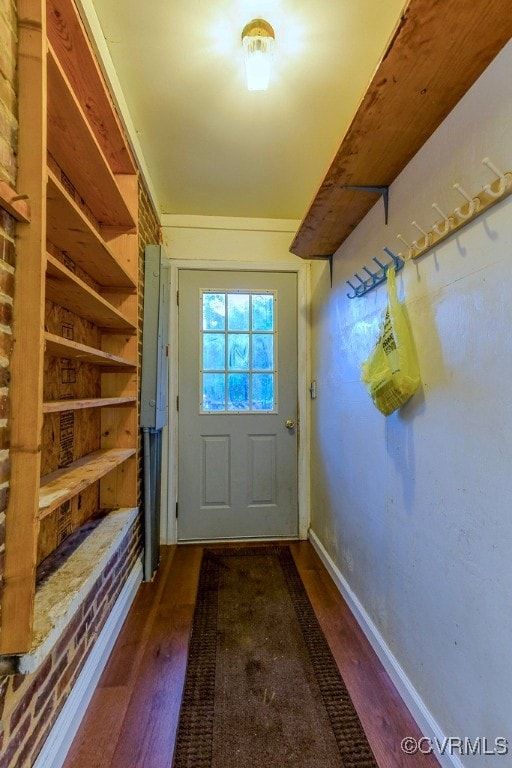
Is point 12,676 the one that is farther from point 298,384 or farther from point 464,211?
point 298,384

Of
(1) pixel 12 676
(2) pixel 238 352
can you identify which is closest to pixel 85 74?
(2) pixel 238 352

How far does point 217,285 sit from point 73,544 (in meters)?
1.93

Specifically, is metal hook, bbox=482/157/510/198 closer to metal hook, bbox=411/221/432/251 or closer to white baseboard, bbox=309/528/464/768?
metal hook, bbox=411/221/432/251

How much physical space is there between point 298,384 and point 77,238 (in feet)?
5.96

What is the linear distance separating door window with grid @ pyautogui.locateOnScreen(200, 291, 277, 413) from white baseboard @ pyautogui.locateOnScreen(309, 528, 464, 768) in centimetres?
130

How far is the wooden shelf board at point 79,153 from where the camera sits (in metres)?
1.05

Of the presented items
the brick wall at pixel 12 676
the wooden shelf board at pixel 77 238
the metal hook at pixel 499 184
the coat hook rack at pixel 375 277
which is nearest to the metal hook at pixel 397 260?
the coat hook rack at pixel 375 277

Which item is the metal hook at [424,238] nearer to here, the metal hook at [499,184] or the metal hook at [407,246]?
the metal hook at [407,246]

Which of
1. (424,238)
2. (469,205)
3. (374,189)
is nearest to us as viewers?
(469,205)

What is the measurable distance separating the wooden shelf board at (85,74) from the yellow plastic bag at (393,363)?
1.33 meters

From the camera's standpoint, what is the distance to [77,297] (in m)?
1.31

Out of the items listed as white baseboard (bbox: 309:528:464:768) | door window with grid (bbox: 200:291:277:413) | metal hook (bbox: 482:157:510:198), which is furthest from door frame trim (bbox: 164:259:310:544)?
metal hook (bbox: 482:157:510:198)

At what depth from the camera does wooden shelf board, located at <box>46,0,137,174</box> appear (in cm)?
110

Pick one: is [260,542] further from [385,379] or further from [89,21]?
[89,21]
